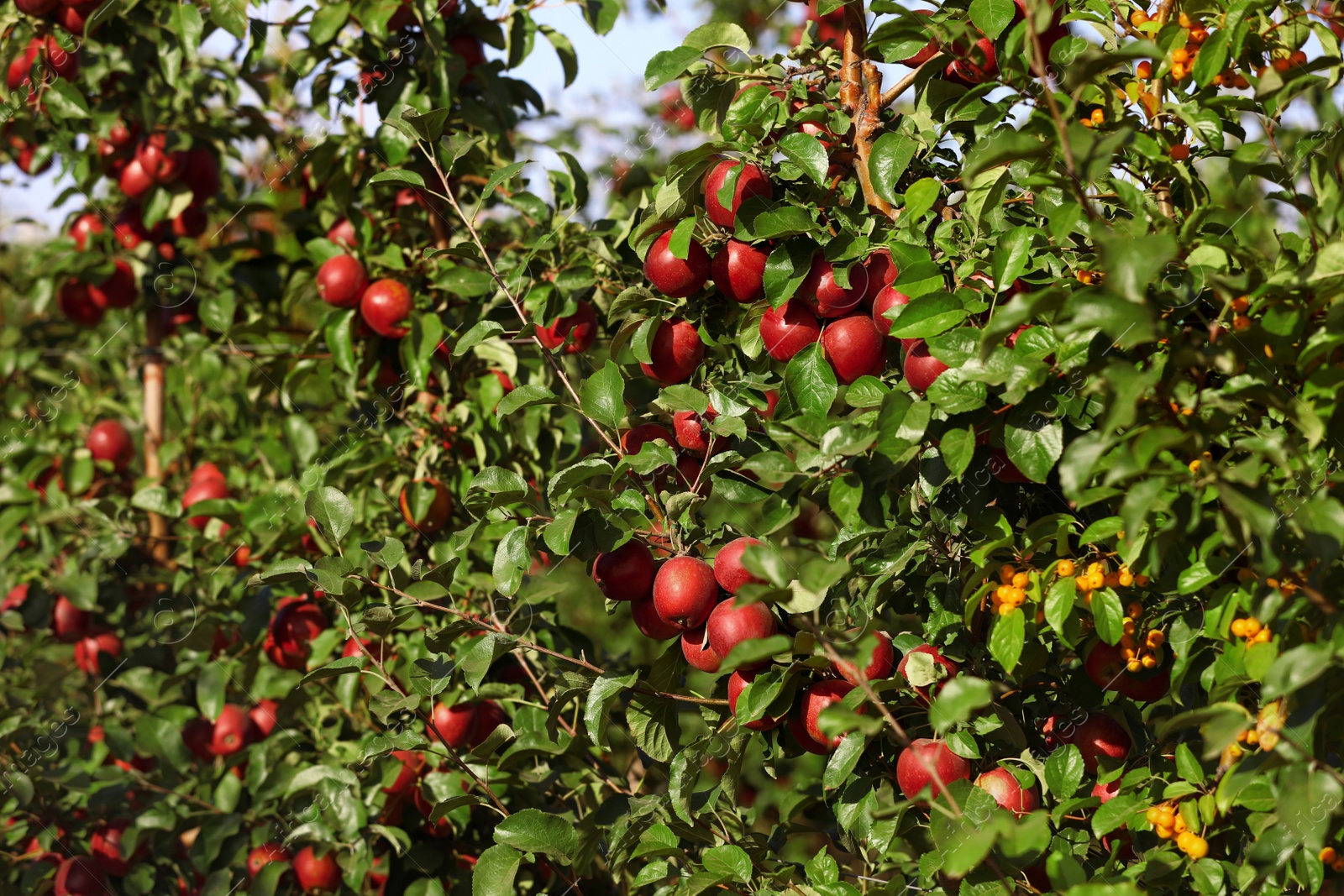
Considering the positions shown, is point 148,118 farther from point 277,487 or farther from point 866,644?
point 866,644

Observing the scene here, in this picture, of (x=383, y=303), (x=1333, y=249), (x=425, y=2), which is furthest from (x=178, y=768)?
(x=1333, y=249)

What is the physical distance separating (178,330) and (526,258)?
177 cm

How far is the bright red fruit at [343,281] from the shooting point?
1884mm

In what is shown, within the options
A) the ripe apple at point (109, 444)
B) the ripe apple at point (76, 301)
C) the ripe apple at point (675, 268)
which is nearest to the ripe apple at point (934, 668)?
the ripe apple at point (675, 268)

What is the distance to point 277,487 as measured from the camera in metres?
2.13

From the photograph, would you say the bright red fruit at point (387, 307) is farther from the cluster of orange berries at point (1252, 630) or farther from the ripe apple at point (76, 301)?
the cluster of orange berries at point (1252, 630)

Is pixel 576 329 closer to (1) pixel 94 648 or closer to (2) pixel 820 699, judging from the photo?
(2) pixel 820 699

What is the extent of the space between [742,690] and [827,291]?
474 millimetres

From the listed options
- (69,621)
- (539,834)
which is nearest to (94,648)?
(69,621)

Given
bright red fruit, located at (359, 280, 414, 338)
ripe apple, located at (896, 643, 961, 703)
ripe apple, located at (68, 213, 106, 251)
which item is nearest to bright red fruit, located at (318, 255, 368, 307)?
bright red fruit, located at (359, 280, 414, 338)

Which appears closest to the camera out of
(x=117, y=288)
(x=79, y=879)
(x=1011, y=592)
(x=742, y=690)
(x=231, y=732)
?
(x=1011, y=592)

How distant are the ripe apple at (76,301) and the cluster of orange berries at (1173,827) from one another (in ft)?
8.57

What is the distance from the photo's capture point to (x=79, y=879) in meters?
1.82

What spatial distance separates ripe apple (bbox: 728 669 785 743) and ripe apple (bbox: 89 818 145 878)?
1.31m
